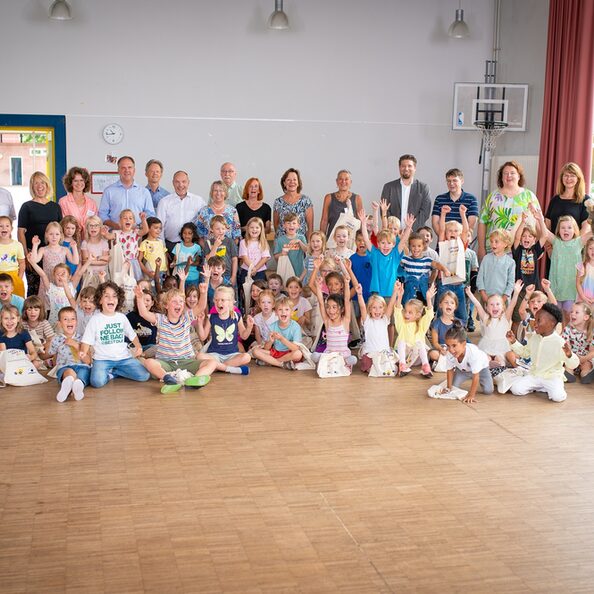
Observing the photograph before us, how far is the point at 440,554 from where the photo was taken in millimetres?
3477

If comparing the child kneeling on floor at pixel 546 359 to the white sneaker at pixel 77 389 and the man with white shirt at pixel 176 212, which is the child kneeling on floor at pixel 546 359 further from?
the man with white shirt at pixel 176 212

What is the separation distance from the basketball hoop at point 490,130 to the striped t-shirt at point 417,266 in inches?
133

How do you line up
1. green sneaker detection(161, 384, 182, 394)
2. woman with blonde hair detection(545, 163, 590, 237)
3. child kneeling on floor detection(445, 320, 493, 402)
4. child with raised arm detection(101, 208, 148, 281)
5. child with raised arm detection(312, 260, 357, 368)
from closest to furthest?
child kneeling on floor detection(445, 320, 493, 402) → green sneaker detection(161, 384, 182, 394) → child with raised arm detection(312, 260, 357, 368) → child with raised arm detection(101, 208, 148, 281) → woman with blonde hair detection(545, 163, 590, 237)

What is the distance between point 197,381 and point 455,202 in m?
3.51

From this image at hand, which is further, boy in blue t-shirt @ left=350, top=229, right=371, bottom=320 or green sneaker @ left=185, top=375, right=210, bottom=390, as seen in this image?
boy in blue t-shirt @ left=350, top=229, right=371, bottom=320

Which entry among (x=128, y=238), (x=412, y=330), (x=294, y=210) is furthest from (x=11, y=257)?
(x=412, y=330)

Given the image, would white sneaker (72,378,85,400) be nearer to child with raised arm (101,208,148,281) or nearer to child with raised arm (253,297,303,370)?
child with raised arm (253,297,303,370)

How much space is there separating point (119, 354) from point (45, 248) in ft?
5.17

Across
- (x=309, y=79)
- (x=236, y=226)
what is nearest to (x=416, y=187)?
(x=236, y=226)

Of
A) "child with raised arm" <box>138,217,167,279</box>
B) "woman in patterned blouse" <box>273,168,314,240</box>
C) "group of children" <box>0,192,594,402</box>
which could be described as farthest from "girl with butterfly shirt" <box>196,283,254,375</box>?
"woman in patterned blouse" <box>273,168,314,240</box>

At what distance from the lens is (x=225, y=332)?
267 inches

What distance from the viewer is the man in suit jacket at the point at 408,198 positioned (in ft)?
27.6

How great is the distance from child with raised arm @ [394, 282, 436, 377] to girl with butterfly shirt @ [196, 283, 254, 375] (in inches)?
49.6

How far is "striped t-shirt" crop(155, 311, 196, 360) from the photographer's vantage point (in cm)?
658
